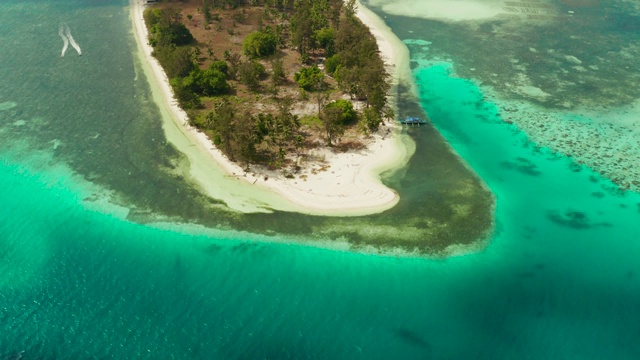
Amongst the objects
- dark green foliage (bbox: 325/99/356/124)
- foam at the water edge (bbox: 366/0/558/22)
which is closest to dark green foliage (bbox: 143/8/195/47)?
dark green foliage (bbox: 325/99/356/124)

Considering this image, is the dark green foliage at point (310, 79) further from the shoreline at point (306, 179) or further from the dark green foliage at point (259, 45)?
the shoreline at point (306, 179)

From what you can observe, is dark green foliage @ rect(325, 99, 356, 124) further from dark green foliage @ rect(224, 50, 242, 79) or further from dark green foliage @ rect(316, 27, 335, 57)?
dark green foliage @ rect(224, 50, 242, 79)

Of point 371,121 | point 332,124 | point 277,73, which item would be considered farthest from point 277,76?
point 371,121

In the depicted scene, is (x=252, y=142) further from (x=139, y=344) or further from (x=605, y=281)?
(x=605, y=281)

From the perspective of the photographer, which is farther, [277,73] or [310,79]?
[277,73]

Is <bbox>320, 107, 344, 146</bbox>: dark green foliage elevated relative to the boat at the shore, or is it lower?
elevated

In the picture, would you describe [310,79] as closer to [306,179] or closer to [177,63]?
[177,63]

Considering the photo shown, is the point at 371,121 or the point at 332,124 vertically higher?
the point at 332,124
